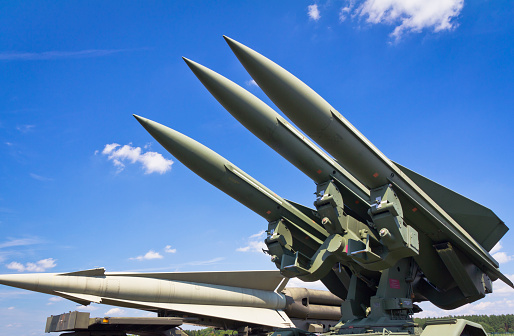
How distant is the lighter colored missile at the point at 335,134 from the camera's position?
6.49m

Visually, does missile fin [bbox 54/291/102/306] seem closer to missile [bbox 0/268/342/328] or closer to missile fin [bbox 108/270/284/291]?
missile [bbox 0/268/342/328]

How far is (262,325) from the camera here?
477 inches

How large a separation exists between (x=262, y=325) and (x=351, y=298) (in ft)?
14.4

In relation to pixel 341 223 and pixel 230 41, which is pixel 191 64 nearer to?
pixel 230 41

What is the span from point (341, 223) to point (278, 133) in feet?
6.46

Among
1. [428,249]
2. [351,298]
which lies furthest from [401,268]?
[351,298]

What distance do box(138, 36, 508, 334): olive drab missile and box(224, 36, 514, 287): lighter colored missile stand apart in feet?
0.05

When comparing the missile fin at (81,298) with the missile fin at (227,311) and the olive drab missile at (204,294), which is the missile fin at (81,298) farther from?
the missile fin at (227,311)

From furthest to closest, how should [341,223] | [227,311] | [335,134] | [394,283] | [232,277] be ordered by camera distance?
[232,277] → [227,311] → [394,283] → [341,223] → [335,134]

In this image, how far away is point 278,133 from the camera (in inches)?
303

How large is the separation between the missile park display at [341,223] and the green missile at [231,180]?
0.02 meters

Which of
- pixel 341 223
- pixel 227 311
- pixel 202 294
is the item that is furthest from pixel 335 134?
pixel 227 311

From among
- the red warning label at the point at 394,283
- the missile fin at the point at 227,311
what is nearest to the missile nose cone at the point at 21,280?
the missile fin at the point at 227,311

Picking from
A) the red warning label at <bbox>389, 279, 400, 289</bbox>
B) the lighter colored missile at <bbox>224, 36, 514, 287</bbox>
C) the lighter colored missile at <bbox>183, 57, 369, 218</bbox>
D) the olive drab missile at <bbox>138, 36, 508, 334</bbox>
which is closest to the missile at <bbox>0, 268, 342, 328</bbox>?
the olive drab missile at <bbox>138, 36, 508, 334</bbox>
